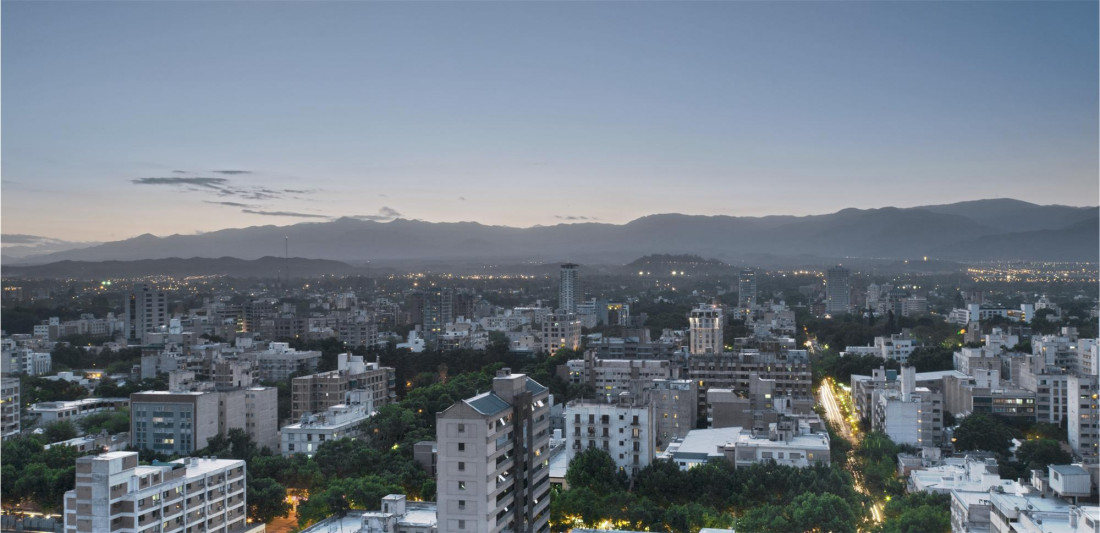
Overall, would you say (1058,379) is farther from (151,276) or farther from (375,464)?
(151,276)

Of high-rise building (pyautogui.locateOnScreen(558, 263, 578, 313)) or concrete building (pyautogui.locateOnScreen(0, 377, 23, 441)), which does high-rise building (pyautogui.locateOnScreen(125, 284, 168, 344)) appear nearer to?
concrete building (pyautogui.locateOnScreen(0, 377, 23, 441))

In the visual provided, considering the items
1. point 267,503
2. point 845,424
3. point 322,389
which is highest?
point 322,389

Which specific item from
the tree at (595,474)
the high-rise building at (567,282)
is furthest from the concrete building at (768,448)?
the high-rise building at (567,282)

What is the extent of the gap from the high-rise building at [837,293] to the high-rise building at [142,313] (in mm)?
40925

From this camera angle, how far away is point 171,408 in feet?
66.9

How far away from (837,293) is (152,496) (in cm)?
5961

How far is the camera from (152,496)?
13.6 metres

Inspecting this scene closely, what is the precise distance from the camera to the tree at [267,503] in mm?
15828

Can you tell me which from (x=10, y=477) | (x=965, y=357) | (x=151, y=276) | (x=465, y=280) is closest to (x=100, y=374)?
(x=10, y=477)

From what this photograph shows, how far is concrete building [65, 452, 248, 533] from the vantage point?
1317cm

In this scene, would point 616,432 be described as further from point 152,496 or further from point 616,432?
point 152,496

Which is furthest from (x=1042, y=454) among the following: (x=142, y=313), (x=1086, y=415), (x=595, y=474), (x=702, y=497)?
(x=142, y=313)

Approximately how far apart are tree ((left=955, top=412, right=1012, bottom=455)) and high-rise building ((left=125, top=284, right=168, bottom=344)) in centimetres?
3886

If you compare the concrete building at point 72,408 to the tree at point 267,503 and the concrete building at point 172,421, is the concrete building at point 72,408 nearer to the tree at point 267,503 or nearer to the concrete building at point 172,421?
the concrete building at point 172,421
